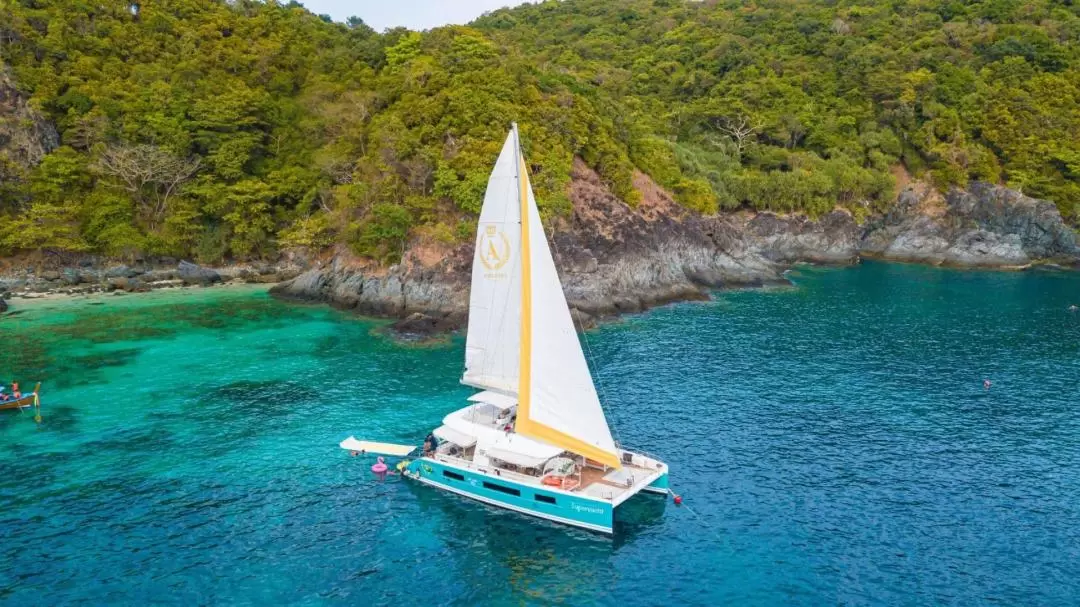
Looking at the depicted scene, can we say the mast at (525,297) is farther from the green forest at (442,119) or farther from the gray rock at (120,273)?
the gray rock at (120,273)

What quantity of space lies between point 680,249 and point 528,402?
5307cm

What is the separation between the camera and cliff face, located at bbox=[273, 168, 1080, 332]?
2665 inches

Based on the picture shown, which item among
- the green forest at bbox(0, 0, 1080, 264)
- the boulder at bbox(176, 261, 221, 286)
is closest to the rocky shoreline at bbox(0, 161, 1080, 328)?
the boulder at bbox(176, 261, 221, 286)

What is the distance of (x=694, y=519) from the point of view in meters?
32.1

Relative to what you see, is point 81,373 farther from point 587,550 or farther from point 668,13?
point 668,13

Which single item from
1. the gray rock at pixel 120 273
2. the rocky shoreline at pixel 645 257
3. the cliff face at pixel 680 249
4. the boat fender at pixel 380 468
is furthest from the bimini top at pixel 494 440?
the gray rock at pixel 120 273

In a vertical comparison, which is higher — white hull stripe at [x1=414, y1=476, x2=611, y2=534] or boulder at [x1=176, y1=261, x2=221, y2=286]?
boulder at [x1=176, y1=261, x2=221, y2=286]

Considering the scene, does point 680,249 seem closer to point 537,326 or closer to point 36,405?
point 537,326

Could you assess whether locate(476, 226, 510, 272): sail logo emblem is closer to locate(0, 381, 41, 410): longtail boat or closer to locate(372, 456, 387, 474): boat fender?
locate(372, 456, 387, 474): boat fender

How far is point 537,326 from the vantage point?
1230 inches

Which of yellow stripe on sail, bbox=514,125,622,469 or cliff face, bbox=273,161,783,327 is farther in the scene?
cliff face, bbox=273,161,783,327

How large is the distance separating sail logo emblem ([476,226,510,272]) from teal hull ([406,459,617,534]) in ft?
32.5

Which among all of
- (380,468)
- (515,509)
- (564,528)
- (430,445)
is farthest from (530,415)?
(380,468)

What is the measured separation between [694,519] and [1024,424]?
952 inches
